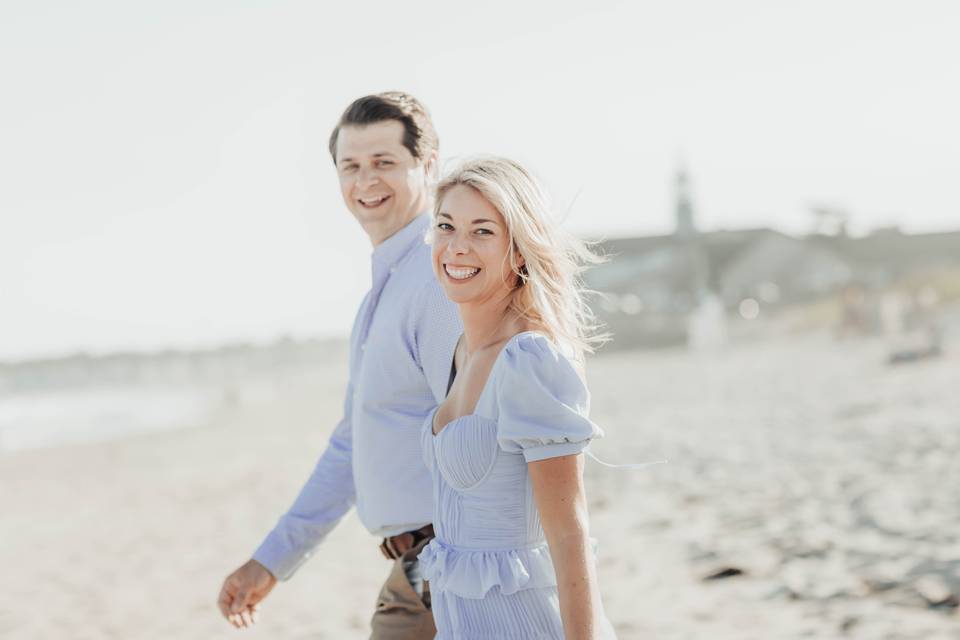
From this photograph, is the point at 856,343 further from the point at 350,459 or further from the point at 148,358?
the point at 148,358

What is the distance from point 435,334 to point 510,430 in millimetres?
562

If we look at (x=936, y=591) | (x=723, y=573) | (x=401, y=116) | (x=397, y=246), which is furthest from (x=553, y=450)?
(x=723, y=573)

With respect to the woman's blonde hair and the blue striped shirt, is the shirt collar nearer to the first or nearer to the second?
the blue striped shirt

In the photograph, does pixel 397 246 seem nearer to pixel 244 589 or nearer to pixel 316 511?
pixel 316 511

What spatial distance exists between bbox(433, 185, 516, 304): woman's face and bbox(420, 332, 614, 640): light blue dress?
0.46ft

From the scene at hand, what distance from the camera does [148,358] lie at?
7412cm

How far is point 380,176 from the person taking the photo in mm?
2145

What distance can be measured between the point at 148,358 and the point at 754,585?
2932 inches

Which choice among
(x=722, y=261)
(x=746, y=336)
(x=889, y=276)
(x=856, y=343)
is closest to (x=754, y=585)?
(x=856, y=343)

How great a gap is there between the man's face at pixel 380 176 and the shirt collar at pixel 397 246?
0.04 meters

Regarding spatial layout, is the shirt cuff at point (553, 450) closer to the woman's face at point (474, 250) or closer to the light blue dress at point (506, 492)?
the light blue dress at point (506, 492)

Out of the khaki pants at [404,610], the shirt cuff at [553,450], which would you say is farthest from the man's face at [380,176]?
the shirt cuff at [553,450]

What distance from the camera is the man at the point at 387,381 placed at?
199cm

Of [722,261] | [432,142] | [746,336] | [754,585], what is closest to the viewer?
[432,142]
